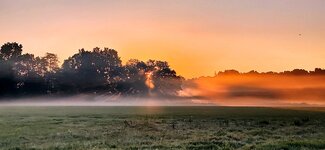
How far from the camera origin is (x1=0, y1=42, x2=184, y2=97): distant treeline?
176 m

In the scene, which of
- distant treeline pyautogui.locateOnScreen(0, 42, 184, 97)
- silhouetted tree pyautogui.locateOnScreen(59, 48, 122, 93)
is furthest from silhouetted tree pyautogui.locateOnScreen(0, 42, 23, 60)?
silhouetted tree pyautogui.locateOnScreen(59, 48, 122, 93)

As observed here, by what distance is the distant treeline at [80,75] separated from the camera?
175500 millimetres

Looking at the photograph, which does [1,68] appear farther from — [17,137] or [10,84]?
A: [17,137]

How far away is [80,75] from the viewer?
17988 cm

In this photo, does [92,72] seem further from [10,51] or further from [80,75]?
[10,51]

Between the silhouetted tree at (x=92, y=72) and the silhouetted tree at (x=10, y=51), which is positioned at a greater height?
the silhouetted tree at (x=10, y=51)

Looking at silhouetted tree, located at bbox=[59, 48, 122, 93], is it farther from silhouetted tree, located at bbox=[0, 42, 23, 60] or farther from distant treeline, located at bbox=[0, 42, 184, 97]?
silhouetted tree, located at bbox=[0, 42, 23, 60]

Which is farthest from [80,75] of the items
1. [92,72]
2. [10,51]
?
[10,51]

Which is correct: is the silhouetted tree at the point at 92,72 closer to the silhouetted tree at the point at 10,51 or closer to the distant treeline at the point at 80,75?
the distant treeline at the point at 80,75

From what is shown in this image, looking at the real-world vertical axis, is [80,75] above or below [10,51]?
below

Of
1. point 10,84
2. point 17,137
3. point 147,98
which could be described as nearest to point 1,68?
point 10,84

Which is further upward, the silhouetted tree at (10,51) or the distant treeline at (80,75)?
the silhouetted tree at (10,51)

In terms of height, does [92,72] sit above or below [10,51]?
below

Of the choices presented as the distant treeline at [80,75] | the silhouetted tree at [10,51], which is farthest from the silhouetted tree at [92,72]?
the silhouetted tree at [10,51]
